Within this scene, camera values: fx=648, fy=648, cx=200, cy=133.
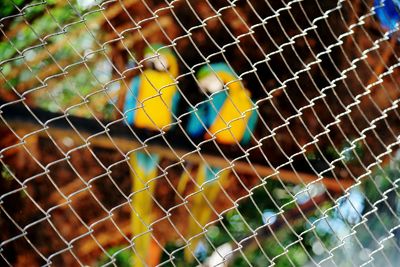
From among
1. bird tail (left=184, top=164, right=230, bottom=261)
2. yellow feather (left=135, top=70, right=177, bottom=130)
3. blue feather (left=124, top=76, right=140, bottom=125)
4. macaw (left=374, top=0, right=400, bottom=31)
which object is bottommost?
bird tail (left=184, top=164, right=230, bottom=261)

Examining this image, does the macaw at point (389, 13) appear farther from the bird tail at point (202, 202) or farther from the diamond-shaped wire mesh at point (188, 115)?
the bird tail at point (202, 202)

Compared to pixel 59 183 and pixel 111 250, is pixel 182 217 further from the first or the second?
pixel 59 183

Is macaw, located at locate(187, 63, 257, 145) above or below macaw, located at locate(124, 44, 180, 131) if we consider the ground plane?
below

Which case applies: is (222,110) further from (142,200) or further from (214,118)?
(142,200)

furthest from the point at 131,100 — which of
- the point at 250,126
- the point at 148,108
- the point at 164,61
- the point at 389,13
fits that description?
the point at 389,13

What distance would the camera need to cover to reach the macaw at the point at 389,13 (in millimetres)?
2512

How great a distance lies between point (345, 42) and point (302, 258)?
1050 millimetres


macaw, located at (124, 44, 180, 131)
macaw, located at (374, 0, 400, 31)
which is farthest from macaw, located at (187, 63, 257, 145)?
macaw, located at (374, 0, 400, 31)

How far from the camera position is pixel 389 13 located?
8.33ft

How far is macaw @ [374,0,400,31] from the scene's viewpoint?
2512 mm

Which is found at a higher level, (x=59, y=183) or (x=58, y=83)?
(x=58, y=83)

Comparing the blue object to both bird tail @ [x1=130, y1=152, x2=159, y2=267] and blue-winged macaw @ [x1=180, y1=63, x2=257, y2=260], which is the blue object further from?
bird tail @ [x1=130, y1=152, x2=159, y2=267]

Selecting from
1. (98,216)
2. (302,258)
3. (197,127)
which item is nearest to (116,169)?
(98,216)

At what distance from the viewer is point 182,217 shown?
2736 millimetres
